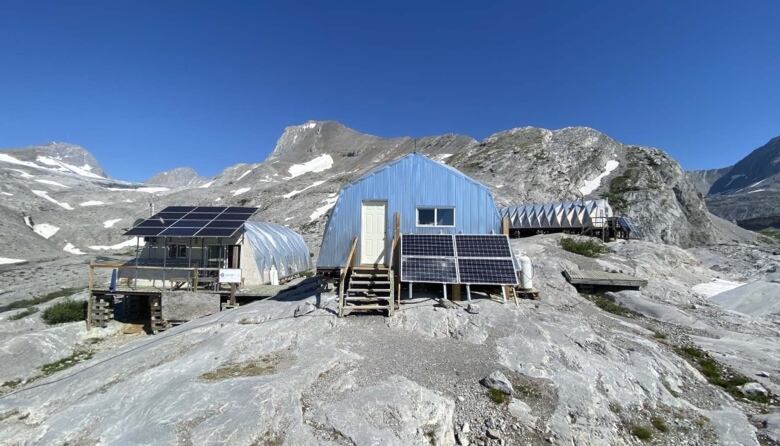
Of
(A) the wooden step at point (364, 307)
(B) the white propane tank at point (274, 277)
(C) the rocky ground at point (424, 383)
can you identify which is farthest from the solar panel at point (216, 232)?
(A) the wooden step at point (364, 307)

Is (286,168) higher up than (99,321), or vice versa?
(286,168)

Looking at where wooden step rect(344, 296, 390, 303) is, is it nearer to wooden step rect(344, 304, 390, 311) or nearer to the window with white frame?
wooden step rect(344, 304, 390, 311)

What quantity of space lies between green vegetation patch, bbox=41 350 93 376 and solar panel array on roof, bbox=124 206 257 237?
6.88m

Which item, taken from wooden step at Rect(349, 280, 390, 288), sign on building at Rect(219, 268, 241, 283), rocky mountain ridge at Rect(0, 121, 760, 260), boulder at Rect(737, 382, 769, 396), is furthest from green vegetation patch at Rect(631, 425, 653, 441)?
rocky mountain ridge at Rect(0, 121, 760, 260)

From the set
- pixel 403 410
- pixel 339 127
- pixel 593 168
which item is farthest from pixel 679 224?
pixel 339 127

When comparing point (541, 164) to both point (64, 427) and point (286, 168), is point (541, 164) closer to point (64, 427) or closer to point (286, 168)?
point (64, 427)

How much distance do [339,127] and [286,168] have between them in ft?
169

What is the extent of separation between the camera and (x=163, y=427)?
7.60m

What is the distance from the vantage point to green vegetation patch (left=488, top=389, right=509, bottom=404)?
8.59 meters

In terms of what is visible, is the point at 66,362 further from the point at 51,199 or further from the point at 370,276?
the point at 51,199

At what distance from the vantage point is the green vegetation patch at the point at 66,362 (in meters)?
16.2

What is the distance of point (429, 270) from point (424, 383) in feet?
18.8

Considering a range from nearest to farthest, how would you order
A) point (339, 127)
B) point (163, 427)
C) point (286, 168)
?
point (163, 427) < point (286, 168) < point (339, 127)

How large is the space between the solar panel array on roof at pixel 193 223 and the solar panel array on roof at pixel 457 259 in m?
12.6
